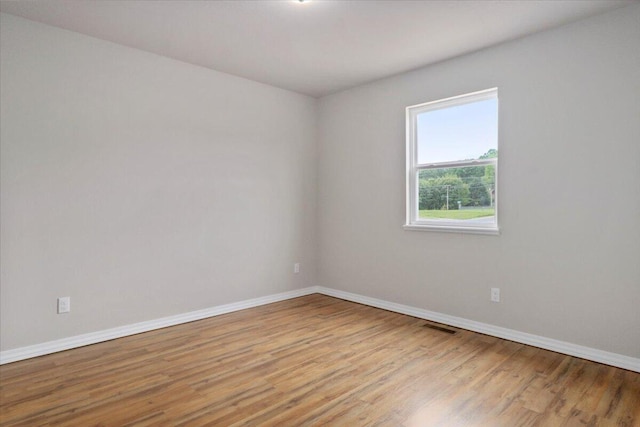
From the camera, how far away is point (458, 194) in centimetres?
371

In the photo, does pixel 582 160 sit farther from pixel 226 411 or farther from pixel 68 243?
pixel 68 243

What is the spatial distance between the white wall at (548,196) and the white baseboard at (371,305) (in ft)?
0.19

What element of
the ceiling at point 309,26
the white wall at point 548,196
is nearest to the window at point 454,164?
the white wall at point 548,196

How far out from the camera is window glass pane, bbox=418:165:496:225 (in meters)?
3.47

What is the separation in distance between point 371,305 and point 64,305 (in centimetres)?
300

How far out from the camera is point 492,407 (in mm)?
2172

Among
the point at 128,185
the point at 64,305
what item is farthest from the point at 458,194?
the point at 64,305

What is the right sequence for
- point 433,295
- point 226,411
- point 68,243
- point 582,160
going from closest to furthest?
point 226,411, point 582,160, point 68,243, point 433,295

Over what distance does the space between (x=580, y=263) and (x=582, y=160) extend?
79 cm

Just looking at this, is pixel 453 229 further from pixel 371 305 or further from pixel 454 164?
pixel 371 305

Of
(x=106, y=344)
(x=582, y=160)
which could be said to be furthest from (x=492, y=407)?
(x=106, y=344)

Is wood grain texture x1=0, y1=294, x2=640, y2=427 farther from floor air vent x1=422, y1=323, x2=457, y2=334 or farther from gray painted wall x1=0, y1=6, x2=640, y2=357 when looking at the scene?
gray painted wall x1=0, y1=6, x2=640, y2=357

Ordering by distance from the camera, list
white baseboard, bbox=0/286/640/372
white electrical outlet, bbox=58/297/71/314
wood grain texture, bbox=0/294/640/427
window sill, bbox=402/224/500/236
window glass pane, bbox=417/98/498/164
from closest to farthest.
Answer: wood grain texture, bbox=0/294/640/427 → white baseboard, bbox=0/286/640/372 → white electrical outlet, bbox=58/297/71/314 → window sill, bbox=402/224/500/236 → window glass pane, bbox=417/98/498/164

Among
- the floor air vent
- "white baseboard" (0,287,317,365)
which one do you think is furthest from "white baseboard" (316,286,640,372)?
"white baseboard" (0,287,317,365)
